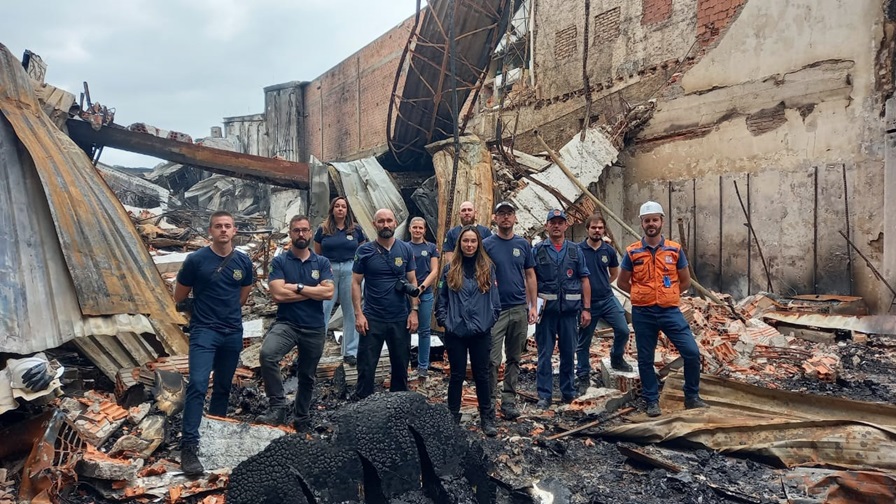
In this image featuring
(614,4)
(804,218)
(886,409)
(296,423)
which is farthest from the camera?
(614,4)

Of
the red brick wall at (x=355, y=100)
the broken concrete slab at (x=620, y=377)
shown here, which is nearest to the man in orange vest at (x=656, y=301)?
the broken concrete slab at (x=620, y=377)

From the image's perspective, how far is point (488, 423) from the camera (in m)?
4.48

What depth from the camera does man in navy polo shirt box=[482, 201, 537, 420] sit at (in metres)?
4.75

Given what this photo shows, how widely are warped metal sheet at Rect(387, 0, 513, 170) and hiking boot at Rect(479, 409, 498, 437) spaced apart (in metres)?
4.92

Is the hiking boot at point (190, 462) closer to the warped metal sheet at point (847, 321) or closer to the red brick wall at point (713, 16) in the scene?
the warped metal sheet at point (847, 321)

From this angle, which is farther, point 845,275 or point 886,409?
point 845,275

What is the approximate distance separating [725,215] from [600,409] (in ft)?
19.7

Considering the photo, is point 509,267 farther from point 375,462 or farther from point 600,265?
point 375,462

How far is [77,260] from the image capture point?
4945mm

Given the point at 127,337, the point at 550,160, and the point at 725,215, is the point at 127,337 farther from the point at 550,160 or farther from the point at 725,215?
the point at 725,215

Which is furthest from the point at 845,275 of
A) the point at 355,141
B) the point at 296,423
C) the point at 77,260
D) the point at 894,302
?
the point at 355,141

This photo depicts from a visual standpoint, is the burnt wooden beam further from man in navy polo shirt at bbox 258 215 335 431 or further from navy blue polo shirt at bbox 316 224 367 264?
man in navy polo shirt at bbox 258 215 335 431

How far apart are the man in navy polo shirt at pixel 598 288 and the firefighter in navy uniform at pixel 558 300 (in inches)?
17.7

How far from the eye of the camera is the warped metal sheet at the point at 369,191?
8938 mm
